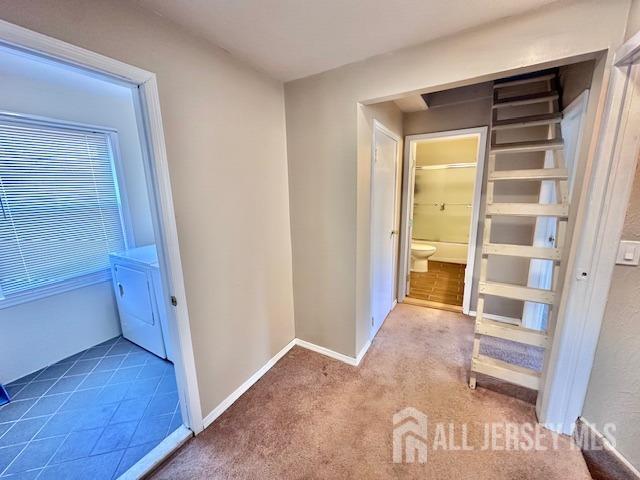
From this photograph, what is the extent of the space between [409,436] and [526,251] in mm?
1370

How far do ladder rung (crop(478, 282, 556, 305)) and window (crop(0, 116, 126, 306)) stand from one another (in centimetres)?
340

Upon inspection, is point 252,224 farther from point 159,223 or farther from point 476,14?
point 476,14

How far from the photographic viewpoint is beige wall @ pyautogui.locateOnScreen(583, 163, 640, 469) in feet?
4.23

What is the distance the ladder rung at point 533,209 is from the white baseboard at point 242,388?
2.02m

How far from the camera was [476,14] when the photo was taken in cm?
129

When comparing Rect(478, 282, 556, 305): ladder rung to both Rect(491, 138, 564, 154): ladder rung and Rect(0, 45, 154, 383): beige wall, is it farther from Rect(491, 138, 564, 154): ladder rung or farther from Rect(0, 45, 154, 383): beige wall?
Rect(0, 45, 154, 383): beige wall

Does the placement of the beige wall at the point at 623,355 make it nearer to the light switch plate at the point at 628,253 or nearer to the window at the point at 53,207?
the light switch plate at the point at 628,253

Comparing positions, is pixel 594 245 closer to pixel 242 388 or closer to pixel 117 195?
pixel 242 388

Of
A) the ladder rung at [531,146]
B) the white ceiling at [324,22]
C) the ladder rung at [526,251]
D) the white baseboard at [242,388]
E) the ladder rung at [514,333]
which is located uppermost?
the white ceiling at [324,22]

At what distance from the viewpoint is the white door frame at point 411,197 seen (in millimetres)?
2697

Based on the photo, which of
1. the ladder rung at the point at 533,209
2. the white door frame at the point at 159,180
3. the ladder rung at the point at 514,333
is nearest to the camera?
the white door frame at the point at 159,180

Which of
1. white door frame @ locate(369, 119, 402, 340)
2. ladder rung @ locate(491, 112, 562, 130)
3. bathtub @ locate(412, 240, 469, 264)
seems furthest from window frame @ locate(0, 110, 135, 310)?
bathtub @ locate(412, 240, 469, 264)

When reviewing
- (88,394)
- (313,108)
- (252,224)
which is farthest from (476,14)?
(88,394)

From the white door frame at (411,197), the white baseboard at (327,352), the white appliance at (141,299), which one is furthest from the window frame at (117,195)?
the white door frame at (411,197)
